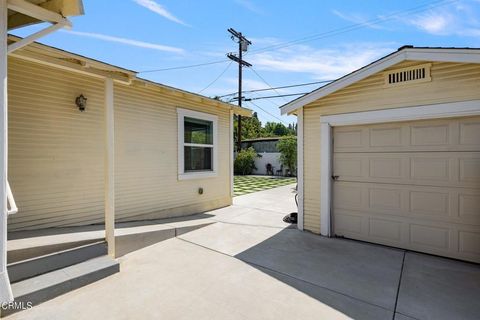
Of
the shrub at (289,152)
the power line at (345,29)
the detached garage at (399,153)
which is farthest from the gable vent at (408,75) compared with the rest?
the shrub at (289,152)

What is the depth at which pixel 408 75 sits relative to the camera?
4234 mm

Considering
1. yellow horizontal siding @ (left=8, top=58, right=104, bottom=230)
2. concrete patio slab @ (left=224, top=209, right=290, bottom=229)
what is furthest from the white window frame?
yellow horizontal siding @ (left=8, top=58, right=104, bottom=230)

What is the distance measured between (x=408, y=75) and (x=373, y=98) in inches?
23.4

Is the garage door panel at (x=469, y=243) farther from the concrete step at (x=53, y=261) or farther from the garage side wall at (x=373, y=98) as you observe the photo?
the concrete step at (x=53, y=261)

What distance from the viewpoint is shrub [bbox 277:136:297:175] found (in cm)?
1700

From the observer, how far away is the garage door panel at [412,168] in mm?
3855

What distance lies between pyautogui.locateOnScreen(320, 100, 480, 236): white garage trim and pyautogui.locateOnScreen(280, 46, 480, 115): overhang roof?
501 millimetres

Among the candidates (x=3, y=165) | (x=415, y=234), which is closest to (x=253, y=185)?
(x=415, y=234)

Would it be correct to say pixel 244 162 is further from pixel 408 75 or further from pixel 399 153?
pixel 408 75

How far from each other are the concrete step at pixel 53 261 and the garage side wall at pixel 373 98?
3765 millimetres

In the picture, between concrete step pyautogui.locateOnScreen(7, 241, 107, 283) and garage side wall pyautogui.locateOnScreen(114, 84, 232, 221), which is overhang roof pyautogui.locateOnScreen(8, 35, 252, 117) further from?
concrete step pyautogui.locateOnScreen(7, 241, 107, 283)

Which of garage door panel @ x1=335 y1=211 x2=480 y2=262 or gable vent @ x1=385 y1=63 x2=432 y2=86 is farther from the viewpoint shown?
gable vent @ x1=385 y1=63 x2=432 y2=86

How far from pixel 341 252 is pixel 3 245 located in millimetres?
4272

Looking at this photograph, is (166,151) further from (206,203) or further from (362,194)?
(362,194)
